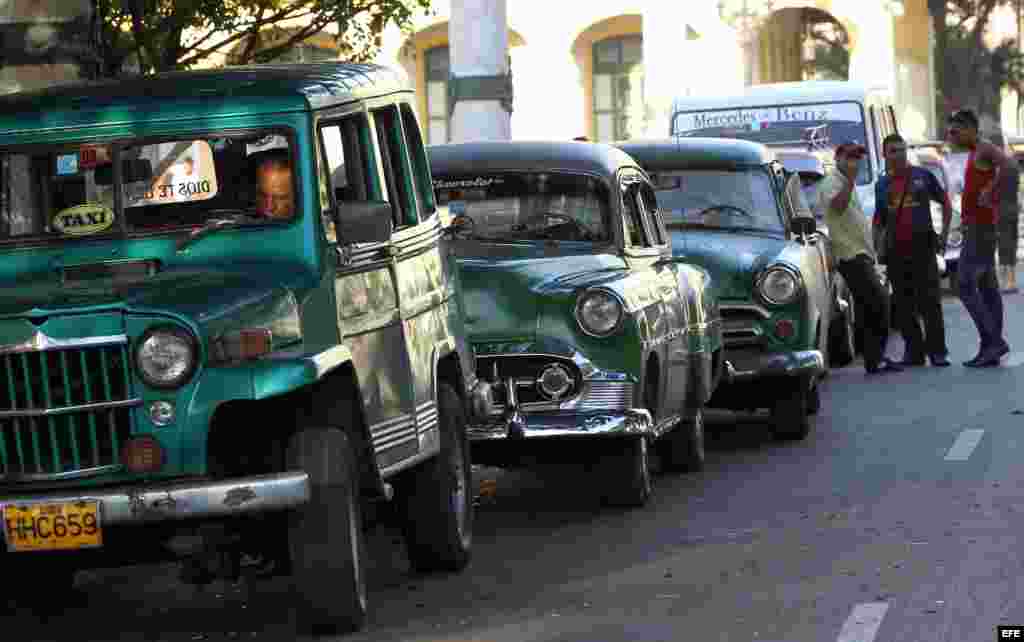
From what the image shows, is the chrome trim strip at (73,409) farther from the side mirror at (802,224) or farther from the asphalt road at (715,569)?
the side mirror at (802,224)

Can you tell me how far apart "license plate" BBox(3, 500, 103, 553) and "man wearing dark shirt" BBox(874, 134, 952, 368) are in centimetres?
1224

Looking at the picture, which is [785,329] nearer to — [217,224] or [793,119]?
[217,224]

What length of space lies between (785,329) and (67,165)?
6727mm

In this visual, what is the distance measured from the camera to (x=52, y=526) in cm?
736

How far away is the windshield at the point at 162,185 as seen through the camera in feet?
27.8

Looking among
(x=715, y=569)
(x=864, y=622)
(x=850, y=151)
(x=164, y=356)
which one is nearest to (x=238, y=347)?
(x=164, y=356)

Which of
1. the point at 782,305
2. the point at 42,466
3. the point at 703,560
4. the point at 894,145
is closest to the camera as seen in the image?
the point at 42,466

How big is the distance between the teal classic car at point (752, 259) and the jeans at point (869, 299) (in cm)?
294

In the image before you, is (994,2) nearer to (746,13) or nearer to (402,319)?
(746,13)

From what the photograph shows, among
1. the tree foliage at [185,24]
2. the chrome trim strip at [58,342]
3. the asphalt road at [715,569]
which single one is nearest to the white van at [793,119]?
the tree foliage at [185,24]

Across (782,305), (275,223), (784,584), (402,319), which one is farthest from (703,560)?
(782,305)

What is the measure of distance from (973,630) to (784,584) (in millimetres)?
1208

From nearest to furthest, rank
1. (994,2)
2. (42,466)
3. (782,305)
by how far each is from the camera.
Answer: (42,466) → (782,305) → (994,2)

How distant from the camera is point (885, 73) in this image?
44781mm
